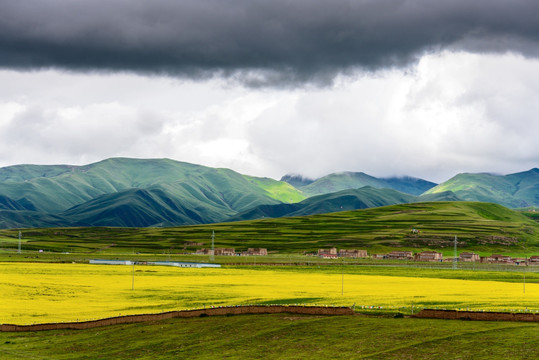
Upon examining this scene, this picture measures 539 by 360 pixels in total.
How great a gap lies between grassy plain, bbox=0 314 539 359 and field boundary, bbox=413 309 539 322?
7.20ft

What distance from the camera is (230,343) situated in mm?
57438

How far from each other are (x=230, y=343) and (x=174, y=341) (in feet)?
19.1

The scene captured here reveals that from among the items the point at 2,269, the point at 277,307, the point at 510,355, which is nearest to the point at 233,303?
the point at 277,307

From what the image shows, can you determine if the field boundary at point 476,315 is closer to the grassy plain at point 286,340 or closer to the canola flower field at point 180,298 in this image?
the grassy plain at point 286,340

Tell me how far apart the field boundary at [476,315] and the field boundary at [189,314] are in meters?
8.10

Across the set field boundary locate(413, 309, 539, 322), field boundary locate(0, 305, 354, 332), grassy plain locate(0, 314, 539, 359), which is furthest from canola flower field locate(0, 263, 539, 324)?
grassy plain locate(0, 314, 539, 359)

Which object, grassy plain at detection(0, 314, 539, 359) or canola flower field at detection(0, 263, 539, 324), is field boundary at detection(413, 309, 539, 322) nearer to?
grassy plain at detection(0, 314, 539, 359)

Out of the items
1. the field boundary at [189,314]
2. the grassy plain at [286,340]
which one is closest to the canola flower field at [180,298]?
the field boundary at [189,314]

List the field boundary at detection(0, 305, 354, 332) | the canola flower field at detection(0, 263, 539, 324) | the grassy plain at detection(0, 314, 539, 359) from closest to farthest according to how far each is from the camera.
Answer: the grassy plain at detection(0, 314, 539, 359), the field boundary at detection(0, 305, 354, 332), the canola flower field at detection(0, 263, 539, 324)

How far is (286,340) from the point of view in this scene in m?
57.5

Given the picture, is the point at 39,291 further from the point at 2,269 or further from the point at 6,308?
the point at 2,269

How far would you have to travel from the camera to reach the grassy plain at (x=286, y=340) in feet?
163

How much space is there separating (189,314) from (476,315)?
3020 centimetres

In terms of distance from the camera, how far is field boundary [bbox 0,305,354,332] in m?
67.8
